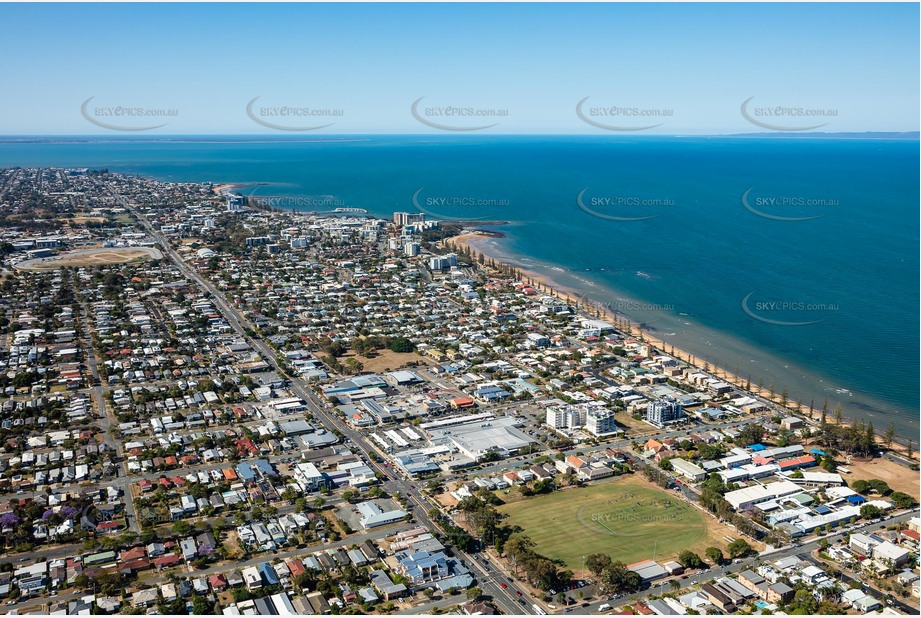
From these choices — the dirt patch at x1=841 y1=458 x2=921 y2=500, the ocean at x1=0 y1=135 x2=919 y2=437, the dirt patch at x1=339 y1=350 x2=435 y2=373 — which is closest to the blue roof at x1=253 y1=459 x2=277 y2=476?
the dirt patch at x1=339 y1=350 x2=435 y2=373

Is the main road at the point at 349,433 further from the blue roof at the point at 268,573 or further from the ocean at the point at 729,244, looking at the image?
the ocean at the point at 729,244

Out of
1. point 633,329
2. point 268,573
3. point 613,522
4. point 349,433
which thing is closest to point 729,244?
point 633,329

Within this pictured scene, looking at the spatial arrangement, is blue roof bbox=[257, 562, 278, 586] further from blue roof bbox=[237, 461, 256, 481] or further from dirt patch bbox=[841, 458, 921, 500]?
dirt patch bbox=[841, 458, 921, 500]

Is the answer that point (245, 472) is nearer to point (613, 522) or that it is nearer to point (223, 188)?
point (613, 522)

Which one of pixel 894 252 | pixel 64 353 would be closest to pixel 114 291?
pixel 64 353

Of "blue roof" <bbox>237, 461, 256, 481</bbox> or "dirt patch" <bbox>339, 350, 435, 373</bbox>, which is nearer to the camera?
"blue roof" <bbox>237, 461, 256, 481</bbox>

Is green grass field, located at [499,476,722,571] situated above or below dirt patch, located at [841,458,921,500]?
below
